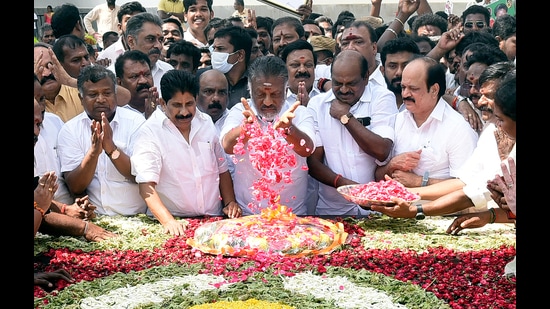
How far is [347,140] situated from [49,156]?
104 inches

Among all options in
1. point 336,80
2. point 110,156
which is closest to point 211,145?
point 110,156

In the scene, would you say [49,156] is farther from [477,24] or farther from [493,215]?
[477,24]

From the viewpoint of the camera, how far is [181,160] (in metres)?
6.48

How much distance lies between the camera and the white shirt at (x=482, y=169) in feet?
19.4

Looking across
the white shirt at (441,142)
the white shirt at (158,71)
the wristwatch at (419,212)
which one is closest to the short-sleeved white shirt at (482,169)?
the white shirt at (441,142)

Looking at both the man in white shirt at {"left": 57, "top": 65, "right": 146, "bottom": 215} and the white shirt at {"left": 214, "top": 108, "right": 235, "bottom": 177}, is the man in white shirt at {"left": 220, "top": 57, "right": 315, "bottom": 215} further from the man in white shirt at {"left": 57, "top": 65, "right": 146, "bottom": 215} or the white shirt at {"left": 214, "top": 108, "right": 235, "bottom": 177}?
the man in white shirt at {"left": 57, "top": 65, "right": 146, "bottom": 215}

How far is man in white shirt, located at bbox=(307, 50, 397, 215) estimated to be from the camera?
664 centimetres

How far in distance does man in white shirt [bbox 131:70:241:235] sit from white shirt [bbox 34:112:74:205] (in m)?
0.70

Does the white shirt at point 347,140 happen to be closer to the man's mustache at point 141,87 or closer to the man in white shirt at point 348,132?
the man in white shirt at point 348,132

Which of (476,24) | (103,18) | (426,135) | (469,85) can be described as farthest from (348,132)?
(103,18)
